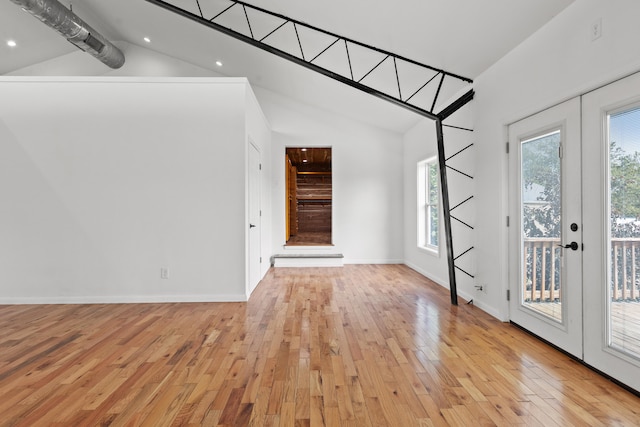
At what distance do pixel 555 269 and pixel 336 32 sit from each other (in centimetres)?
334

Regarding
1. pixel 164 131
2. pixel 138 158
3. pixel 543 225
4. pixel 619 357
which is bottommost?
pixel 619 357

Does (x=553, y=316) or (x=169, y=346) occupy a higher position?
(x=553, y=316)

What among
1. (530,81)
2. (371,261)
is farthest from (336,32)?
(371,261)

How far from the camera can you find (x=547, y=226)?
9.30ft

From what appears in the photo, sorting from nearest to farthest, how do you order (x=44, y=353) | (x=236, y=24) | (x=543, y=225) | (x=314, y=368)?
(x=314, y=368) < (x=44, y=353) < (x=543, y=225) < (x=236, y=24)

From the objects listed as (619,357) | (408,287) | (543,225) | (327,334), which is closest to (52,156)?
(327,334)

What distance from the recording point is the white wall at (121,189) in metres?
4.08

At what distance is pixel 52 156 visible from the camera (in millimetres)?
4102

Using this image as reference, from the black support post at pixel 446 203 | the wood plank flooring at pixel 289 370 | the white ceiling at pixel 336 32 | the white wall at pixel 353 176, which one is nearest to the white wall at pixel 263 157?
the white wall at pixel 353 176

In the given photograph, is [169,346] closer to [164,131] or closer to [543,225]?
[164,131]

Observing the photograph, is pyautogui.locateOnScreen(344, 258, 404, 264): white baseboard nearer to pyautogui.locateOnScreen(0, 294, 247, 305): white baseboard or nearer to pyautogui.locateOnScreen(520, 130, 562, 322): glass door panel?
pyautogui.locateOnScreen(0, 294, 247, 305): white baseboard

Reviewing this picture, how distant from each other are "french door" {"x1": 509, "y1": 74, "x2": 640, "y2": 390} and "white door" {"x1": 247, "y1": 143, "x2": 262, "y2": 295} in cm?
319

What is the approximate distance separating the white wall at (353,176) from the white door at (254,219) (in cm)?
144

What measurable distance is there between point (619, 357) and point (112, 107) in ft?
17.7
